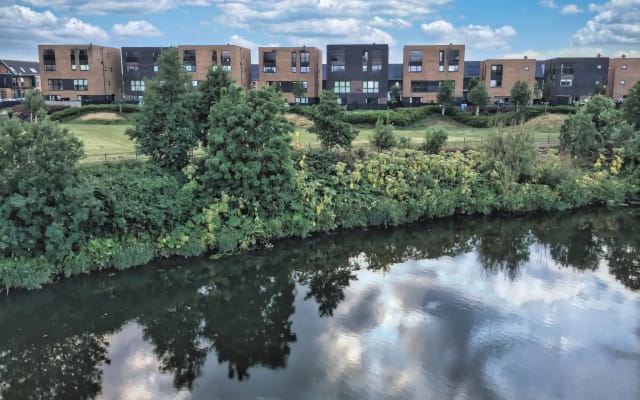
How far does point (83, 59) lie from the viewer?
2539 inches

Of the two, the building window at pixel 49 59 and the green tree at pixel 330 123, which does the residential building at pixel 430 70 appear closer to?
the green tree at pixel 330 123

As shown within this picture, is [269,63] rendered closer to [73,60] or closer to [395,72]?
[395,72]

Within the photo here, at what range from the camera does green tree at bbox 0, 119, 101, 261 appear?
61.9 feet

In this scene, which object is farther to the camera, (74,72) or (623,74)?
(623,74)

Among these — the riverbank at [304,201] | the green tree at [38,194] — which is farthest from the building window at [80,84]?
the green tree at [38,194]

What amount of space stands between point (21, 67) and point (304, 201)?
88.6m

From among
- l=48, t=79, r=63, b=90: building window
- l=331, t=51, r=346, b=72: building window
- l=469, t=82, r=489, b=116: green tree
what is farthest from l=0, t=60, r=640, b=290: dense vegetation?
l=48, t=79, r=63, b=90: building window

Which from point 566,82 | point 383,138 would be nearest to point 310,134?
point 383,138

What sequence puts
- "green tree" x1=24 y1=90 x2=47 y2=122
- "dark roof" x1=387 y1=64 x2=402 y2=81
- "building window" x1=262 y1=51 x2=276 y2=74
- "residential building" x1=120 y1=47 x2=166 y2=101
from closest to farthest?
"green tree" x1=24 y1=90 x2=47 y2=122 → "building window" x1=262 y1=51 x2=276 y2=74 → "residential building" x1=120 y1=47 x2=166 y2=101 → "dark roof" x1=387 y1=64 x2=402 y2=81

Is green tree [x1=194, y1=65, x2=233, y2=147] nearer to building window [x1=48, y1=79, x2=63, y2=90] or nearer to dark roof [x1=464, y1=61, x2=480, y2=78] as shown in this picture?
building window [x1=48, y1=79, x2=63, y2=90]

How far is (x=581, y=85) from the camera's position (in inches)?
2854

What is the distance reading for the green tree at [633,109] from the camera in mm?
36781

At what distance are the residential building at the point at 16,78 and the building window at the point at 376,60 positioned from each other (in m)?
54.7

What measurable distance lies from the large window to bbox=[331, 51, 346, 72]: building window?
3.06 m
